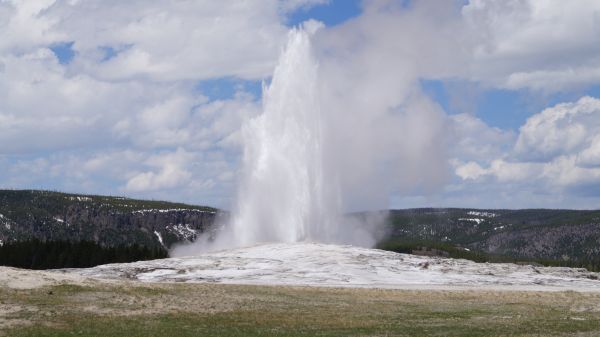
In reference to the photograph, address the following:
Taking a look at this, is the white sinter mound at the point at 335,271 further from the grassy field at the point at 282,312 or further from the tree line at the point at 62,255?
the tree line at the point at 62,255

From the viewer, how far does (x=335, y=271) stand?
3046 inches

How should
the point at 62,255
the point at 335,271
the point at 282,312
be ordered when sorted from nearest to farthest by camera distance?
the point at 282,312 → the point at 335,271 → the point at 62,255

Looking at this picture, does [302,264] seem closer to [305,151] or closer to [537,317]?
[305,151]

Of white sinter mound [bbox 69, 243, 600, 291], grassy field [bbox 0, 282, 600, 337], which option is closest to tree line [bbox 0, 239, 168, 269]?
white sinter mound [bbox 69, 243, 600, 291]

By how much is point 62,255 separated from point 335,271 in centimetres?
6235

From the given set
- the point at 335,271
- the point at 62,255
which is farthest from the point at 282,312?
the point at 62,255

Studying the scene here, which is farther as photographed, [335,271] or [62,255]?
[62,255]

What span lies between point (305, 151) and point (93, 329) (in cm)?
7292

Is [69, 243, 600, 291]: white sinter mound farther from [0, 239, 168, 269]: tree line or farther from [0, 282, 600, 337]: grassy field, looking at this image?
[0, 239, 168, 269]: tree line

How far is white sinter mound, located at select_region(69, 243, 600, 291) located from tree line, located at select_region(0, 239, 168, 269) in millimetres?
36950

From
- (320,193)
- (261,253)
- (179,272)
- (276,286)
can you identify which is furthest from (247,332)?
(320,193)

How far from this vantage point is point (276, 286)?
62812 millimetres

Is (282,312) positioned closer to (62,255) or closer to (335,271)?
(335,271)

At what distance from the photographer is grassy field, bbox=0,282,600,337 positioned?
35344 mm
